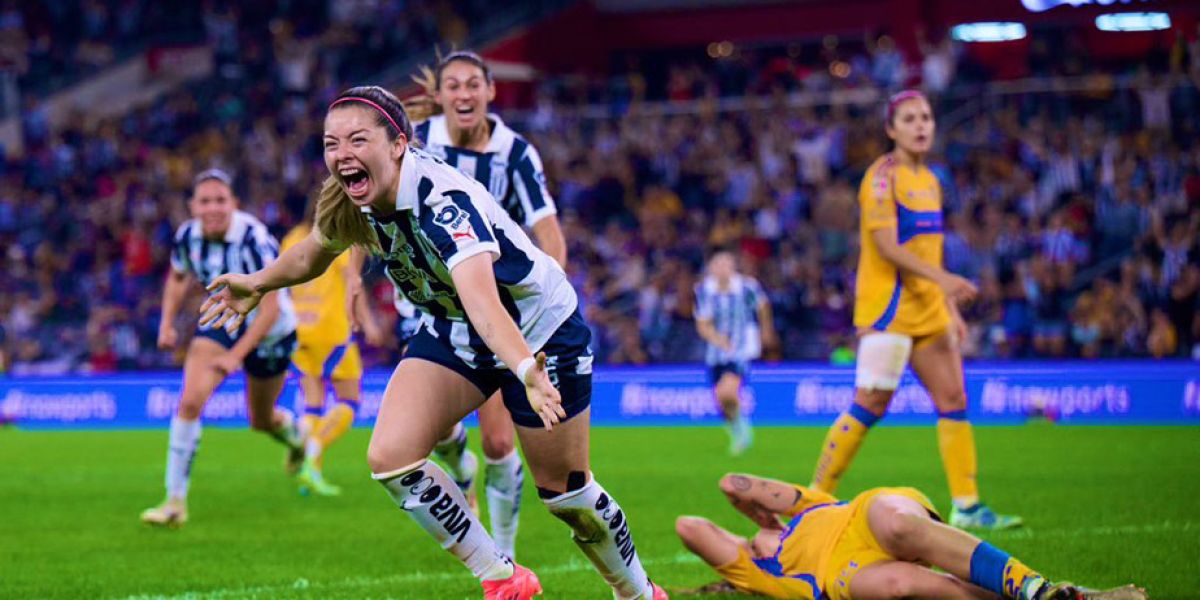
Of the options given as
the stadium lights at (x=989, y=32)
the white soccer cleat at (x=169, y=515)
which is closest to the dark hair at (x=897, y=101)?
the white soccer cleat at (x=169, y=515)

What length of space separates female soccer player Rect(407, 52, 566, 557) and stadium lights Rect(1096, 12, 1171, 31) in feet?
66.0

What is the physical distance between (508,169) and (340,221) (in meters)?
2.24

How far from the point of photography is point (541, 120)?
2991 cm

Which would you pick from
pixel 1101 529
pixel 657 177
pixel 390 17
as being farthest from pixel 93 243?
pixel 1101 529

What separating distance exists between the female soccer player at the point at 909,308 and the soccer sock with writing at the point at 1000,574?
3.51 meters

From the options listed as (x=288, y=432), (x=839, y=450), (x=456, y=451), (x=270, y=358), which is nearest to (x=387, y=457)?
(x=456, y=451)

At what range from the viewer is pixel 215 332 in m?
10.4

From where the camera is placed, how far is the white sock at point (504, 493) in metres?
7.69

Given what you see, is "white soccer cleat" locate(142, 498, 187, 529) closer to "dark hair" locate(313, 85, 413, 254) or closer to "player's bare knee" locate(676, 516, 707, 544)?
"player's bare knee" locate(676, 516, 707, 544)

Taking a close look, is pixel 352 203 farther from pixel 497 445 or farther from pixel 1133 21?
pixel 1133 21

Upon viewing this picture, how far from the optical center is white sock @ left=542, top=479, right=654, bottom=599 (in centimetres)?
595

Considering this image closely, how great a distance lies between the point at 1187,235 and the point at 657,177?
1021 centimetres

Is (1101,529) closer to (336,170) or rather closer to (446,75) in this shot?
(446,75)

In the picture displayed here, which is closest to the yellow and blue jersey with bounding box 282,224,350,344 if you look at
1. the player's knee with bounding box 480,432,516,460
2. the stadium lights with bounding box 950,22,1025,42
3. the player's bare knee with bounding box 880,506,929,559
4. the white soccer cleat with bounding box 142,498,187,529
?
the white soccer cleat with bounding box 142,498,187,529
